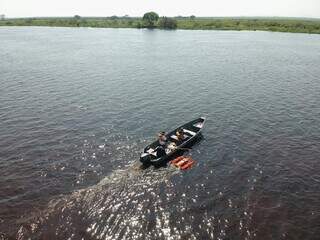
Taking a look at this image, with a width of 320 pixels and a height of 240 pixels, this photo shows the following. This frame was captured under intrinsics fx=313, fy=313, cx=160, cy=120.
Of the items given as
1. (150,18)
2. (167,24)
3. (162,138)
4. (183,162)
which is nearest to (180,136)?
(162,138)

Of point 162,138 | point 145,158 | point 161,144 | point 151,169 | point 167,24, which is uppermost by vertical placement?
point 162,138

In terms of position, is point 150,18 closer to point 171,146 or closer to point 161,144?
point 171,146

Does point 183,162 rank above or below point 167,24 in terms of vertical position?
above

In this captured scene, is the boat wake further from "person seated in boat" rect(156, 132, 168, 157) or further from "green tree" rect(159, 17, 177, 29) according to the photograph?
"green tree" rect(159, 17, 177, 29)

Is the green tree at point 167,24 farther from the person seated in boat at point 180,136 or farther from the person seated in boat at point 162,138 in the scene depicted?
the person seated in boat at point 162,138

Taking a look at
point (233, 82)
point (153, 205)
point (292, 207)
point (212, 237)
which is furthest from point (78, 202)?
point (233, 82)

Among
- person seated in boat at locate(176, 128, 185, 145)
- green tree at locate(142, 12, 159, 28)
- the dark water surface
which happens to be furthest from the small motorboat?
green tree at locate(142, 12, 159, 28)

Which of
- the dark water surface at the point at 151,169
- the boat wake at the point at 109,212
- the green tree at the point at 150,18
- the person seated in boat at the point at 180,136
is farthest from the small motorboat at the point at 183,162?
the green tree at the point at 150,18
